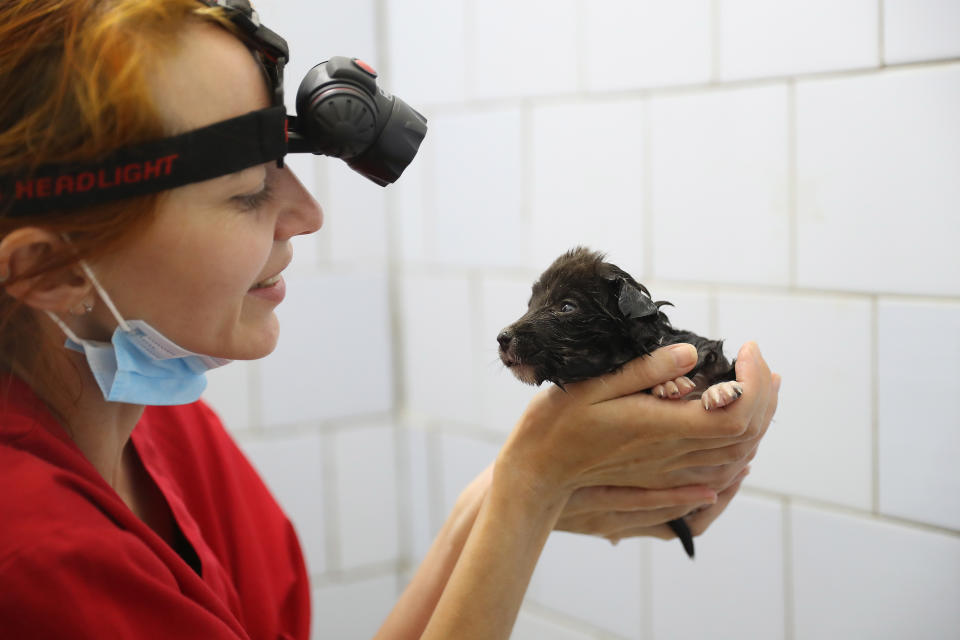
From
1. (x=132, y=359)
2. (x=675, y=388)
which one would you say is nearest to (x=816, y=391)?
(x=675, y=388)

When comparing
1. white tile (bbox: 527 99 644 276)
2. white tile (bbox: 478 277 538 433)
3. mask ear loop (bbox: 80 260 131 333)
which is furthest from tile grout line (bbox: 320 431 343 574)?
mask ear loop (bbox: 80 260 131 333)

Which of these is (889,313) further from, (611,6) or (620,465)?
(611,6)

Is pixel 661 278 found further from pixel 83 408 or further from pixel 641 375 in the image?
pixel 83 408

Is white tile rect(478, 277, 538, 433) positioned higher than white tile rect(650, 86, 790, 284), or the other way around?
white tile rect(650, 86, 790, 284)

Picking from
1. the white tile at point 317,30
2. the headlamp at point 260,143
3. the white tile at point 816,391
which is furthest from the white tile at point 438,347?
the headlamp at point 260,143

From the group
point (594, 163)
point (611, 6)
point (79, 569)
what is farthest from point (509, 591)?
point (611, 6)

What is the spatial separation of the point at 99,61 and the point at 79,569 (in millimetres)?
458

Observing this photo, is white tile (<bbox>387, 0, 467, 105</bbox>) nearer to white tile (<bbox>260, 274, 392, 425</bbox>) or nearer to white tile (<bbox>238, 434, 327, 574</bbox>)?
white tile (<bbox>260, 274, 392, 425</bbox>)

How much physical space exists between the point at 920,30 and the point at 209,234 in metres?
0.91

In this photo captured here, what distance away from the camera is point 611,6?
62.9 inches

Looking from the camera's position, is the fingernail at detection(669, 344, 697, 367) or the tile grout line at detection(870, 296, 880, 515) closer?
the fingernail at detection(669, 344, 697, 367)

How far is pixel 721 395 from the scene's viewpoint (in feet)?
2.98

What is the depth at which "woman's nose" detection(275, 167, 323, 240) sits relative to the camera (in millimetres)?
955

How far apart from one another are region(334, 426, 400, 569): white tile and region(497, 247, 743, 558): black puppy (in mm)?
1297
